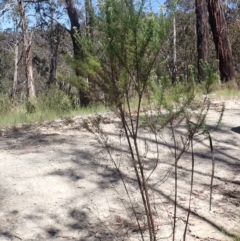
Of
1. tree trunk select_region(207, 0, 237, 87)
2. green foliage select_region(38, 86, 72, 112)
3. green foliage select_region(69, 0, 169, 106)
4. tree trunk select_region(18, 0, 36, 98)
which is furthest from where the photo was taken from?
tree trunk select_region(18, 0, 36, 98)

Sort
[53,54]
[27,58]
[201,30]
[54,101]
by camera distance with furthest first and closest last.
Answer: [53,54] < [27,58] < [201,30] < [54,101]

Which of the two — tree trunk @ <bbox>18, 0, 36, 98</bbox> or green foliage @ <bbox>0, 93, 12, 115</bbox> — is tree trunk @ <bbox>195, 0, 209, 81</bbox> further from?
tree trunk @ <bbox>18, 0, 36, 98</bbox>

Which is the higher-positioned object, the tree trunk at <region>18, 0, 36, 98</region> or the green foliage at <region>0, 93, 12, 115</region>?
the tree trunk at <region>18, 0, 36, 98</region>

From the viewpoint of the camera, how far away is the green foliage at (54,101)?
8.58m

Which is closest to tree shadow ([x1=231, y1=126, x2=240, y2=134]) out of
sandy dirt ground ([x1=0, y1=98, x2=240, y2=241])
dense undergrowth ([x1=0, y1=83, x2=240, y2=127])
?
sandy dirt ground ([x1=0, y1=98, x2=240, y2=241])

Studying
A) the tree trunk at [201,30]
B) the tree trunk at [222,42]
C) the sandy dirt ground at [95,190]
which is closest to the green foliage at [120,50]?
Answer: the sandy dirt ground at [95,190]

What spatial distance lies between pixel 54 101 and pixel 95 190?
16.9 feet

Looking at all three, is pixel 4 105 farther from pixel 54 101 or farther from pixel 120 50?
pixel 120 50

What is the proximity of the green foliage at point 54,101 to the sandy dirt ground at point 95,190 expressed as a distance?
2918 mm

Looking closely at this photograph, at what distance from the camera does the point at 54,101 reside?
902 centimetres

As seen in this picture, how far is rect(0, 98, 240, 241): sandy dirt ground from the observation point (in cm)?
347

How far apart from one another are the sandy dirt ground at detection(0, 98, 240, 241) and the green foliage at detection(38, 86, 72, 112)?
2918 millimetres

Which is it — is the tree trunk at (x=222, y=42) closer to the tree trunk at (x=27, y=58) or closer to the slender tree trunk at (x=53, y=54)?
the tree trunk at (x=27, y=58)

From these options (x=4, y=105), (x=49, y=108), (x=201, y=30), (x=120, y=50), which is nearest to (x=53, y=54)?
(x=201, y=30)
